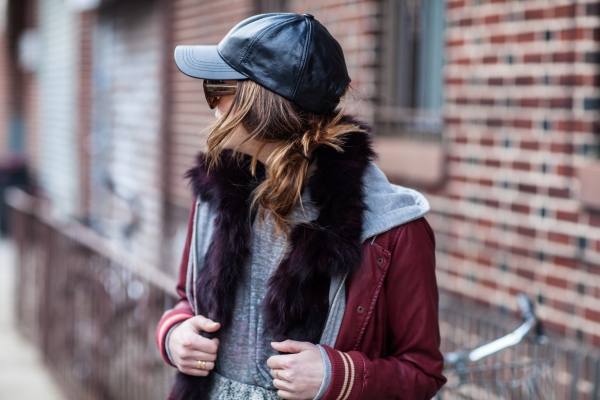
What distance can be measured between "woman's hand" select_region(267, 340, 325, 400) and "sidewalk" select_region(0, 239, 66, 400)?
4.73m

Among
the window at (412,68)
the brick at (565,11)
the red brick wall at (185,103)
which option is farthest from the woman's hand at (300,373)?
the red brick wall at (185,103)

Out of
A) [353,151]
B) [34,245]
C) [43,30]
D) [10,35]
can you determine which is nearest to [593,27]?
[353,151]

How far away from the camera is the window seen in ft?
16.4

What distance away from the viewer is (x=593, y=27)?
3.63 m

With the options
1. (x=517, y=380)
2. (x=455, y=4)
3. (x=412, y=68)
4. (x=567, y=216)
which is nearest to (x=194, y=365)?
(x=517, y=380)

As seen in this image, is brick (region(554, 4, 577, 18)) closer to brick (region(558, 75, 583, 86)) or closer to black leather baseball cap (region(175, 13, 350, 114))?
brick (region(558, 75, 583, 86))

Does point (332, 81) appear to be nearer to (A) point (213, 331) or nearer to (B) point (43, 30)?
(A) point (213, 331)

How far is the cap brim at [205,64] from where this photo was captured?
1.93 meters

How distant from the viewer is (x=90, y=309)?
5488 mm

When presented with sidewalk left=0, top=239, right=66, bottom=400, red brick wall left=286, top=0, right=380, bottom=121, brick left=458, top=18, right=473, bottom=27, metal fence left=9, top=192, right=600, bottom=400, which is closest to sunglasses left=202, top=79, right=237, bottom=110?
metal fence left=9, top=192, right=600, bottom=400

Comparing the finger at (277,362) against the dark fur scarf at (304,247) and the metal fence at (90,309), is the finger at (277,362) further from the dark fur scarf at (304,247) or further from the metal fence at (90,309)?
the metal fence at (90,309)

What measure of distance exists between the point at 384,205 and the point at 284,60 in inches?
16.7

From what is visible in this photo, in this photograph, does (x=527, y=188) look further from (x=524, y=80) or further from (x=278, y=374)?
(x=278, y=374)

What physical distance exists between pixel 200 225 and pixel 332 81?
57cm
